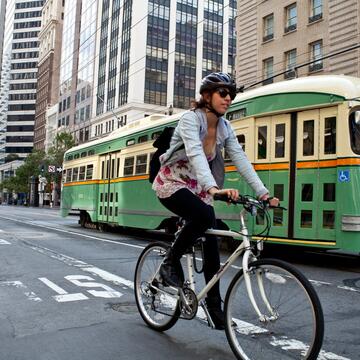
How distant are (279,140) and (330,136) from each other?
113 cm

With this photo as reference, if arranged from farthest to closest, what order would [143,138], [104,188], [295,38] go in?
[295,38]
[104,188]
[143,138]

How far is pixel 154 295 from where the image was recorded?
489 cm

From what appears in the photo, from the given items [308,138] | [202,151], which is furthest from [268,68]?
[202,151]

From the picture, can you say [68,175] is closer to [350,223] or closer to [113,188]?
[113,188]

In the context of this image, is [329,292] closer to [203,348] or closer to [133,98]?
[203,348]

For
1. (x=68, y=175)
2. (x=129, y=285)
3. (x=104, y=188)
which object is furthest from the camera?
(x=68, y=175)

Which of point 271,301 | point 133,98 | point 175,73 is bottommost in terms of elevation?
point 271,301

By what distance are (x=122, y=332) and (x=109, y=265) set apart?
4.66m

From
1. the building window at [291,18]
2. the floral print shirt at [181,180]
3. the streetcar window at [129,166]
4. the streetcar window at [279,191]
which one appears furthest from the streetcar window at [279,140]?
the building window at [291,18]

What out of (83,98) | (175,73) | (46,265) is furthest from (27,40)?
(46,265)

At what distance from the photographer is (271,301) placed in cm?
359

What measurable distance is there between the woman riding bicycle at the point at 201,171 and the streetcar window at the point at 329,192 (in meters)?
5.31

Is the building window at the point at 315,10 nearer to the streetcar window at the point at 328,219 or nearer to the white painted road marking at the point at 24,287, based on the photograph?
the streetcar window at the point at 328,219

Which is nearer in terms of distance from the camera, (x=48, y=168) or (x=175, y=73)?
(x=48, y=168)
